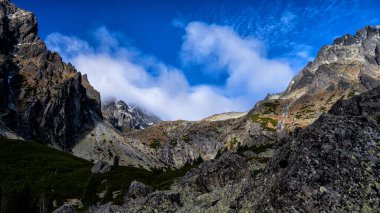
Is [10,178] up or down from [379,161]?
up

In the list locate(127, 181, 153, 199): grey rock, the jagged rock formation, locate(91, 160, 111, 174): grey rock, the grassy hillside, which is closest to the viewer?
the jagged rock formation

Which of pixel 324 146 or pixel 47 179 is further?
pixel 47 179

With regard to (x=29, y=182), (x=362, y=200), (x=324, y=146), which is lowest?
(x=362, y=200)

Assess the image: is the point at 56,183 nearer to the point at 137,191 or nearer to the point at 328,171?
the point at 137,191

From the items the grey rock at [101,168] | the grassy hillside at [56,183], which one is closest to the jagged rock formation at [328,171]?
the grassy hillside at [56,183]

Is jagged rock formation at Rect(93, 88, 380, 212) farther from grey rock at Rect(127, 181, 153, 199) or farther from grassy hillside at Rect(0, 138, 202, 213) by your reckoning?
grassy hillside at Rect(0, 138, 202, 213)

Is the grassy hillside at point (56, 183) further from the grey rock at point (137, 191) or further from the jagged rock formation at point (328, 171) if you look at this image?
the jagged rock formation at point (328, 171)

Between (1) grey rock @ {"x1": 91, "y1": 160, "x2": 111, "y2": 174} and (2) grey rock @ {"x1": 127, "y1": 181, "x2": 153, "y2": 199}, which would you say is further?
(1) grey rock @ {"x1": 91, "y1": 160, "x2": 111, "y2": 174}

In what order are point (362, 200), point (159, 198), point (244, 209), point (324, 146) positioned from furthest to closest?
point (159, 198) → point (244, 209) → point (324, 146) → point (362, 200)

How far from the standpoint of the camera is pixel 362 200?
1897cm

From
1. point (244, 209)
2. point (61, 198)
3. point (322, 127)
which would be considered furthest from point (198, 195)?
point (61, 198)

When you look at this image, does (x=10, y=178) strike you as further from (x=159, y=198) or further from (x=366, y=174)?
(x=366, y=174)

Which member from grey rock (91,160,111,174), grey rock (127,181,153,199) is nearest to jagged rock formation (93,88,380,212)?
grey rock (127,181,153,199)

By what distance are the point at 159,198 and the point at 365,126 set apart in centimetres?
2368
